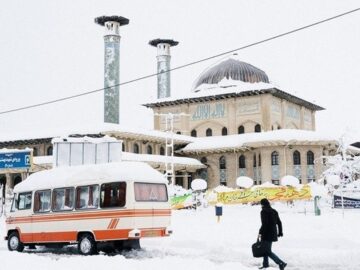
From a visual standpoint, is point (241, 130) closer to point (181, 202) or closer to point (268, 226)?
point (181, 202)

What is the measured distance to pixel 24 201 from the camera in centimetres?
1712

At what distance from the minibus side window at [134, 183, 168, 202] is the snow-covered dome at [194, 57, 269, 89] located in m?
41.5

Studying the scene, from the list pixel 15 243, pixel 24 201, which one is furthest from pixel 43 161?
pixel 15 243

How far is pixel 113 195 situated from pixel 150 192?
111cm

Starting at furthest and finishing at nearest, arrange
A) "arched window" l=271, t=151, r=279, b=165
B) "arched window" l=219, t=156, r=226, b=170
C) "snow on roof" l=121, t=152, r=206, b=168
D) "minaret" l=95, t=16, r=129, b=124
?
"arched window" l=219, t=156, r=226, b=170, "minaret" l=95, t=16, r=129, b=124, "arched window" l=271, t=151, r=279, b=165, "snow on roof" l=121, t=152, r=206, b=168

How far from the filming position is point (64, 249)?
16938 mm

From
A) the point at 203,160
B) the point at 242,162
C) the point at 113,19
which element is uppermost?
the point at 113,19

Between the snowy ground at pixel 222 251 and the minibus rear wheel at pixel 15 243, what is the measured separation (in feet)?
0.73

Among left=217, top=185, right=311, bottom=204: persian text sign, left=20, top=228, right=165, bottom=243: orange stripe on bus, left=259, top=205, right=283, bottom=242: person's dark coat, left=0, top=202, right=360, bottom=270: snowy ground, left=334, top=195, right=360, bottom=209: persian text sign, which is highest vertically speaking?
left=217, top=185, right=311, bottom=204: persian text sign

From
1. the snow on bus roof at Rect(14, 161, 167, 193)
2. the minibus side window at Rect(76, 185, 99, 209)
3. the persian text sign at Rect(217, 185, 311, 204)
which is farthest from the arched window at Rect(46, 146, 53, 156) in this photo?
the minibus side window at Rect(76, 185, 99, 209)

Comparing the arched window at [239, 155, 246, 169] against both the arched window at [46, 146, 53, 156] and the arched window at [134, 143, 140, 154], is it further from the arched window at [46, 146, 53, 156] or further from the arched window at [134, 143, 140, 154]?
the arched window at [46, 146, 53, 156]

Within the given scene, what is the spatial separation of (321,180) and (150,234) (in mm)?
30093

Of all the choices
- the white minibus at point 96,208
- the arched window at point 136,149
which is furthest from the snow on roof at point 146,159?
the white minibus at point 96,208

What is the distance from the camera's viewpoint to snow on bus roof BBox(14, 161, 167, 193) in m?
14.8
